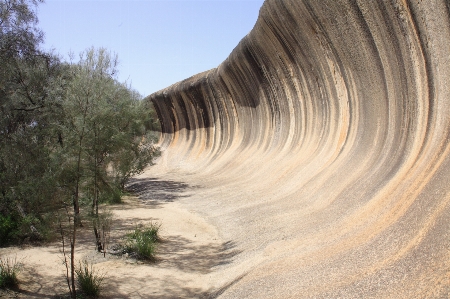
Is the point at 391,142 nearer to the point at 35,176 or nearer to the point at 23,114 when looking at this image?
the point at 35,176

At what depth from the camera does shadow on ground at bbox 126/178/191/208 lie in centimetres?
1362

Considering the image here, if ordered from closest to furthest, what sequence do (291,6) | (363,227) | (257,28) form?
1. (363,227)
2. (291,6)
3. (257,28)

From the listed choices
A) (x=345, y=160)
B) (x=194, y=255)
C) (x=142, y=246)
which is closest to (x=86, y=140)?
(x=142, y=246)

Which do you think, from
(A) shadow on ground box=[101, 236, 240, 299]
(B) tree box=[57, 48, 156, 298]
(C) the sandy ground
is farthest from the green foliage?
(A) shadow on ground box=[101, 236, 240, 299]

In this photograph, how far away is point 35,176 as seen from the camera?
6.19 m

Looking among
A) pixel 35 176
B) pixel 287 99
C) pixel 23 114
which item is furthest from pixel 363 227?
pixel 287 99

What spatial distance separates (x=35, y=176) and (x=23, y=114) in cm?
131

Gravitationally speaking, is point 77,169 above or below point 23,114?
below

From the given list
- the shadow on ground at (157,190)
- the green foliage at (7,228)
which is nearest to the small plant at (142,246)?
the green foliage at (7,228)

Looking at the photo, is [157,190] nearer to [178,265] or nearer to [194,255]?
[194,255]

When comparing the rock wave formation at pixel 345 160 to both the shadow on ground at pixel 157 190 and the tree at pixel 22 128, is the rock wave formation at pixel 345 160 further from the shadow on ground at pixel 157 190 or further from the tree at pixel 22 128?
the tree at pixel 22 128

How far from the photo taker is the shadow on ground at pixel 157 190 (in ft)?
44.7

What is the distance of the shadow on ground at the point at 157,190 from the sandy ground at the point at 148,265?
3.00 metres

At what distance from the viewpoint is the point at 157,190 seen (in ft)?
50.2
